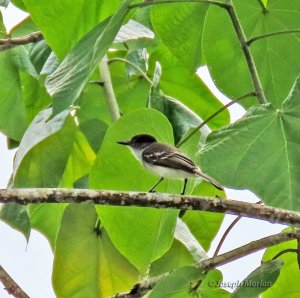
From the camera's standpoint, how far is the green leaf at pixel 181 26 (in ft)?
5.37

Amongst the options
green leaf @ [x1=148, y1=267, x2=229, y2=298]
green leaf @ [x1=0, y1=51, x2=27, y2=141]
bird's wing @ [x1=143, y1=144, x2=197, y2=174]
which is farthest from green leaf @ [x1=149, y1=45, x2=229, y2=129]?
green leaf @ [x1=148, y1=267, x2=229, y2=298]

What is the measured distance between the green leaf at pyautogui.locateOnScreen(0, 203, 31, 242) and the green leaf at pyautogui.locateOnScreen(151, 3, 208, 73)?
0.38 metres

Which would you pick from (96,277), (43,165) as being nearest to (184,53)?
(43,165)

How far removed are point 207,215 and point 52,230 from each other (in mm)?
333

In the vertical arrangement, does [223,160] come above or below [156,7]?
below

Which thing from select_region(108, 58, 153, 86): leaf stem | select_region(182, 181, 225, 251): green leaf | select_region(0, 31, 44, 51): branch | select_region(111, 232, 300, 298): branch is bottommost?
select_region(111, 232, 300, 298): branch

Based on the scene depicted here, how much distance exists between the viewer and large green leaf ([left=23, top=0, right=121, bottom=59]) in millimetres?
1369

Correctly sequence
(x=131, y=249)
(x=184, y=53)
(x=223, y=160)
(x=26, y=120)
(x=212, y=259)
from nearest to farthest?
(x=223, y=160), (x=212, y=259), (x=131, y=249), (x=184, y=53), (x=26, y=120)

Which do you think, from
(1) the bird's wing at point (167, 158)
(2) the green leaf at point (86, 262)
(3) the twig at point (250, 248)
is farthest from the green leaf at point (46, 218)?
(3) the twig at point (250, 248)

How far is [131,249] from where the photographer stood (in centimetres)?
157

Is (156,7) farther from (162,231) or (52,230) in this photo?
(52,230)

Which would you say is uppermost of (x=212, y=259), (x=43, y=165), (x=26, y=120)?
(x=26, y=120)

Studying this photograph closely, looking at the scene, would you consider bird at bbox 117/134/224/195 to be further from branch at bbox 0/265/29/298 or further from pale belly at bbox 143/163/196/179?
branch at bbox 0/265/29/298

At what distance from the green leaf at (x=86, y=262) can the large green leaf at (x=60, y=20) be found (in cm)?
39
